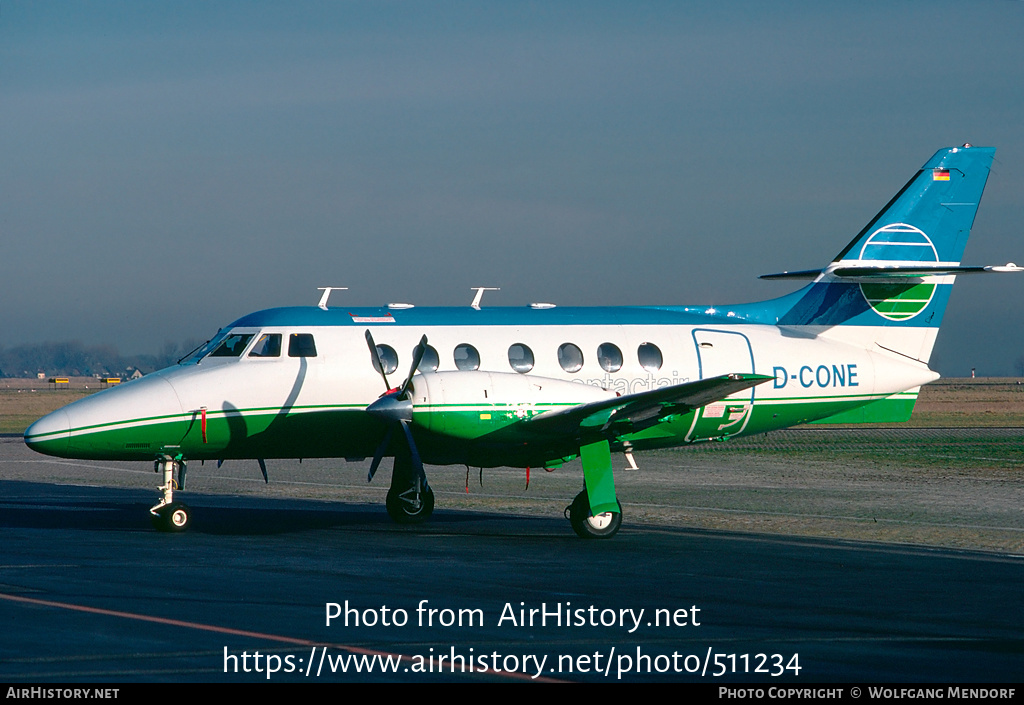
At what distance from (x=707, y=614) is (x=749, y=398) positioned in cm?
968

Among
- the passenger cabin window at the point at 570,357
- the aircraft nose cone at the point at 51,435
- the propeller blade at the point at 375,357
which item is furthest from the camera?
the passenger cabin window at the point at 570,357

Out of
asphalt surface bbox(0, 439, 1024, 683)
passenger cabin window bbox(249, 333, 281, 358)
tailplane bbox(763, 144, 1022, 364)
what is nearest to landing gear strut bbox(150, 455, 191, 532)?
asphalt surface bbox(0, 439, 1024, 683)

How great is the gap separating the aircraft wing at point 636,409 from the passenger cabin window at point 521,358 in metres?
1.97

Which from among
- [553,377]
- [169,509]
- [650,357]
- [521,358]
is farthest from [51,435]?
[650,357]

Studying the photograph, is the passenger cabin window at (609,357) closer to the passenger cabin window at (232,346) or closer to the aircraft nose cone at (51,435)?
the passenger cabin window at (232,346)

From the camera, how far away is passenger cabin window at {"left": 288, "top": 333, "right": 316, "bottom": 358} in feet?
62.6

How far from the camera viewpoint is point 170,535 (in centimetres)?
1778

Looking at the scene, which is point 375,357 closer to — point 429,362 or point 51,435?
point 429,362

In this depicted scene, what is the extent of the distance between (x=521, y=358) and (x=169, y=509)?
233 inches

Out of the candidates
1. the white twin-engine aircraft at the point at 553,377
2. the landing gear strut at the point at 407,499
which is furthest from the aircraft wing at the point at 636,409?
the landing gear strut at the point at 407,499

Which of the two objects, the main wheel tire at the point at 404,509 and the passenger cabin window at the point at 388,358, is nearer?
the passenger cabin window at the point at 388,358

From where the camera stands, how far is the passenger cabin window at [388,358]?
1928 centimetres

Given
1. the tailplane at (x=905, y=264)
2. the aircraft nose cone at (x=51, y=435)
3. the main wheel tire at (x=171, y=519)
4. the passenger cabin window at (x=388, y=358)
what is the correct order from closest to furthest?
the aircraft nose cone at (x=51, y=435) → the main wheel tire at (x=171, y=519) → the passenger cabin window at (x=388, y=358) → the tailplane at (x=905, y=264)
